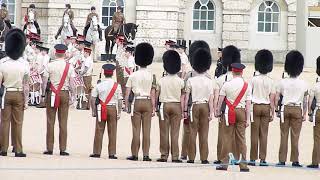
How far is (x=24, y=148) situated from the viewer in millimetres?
18469

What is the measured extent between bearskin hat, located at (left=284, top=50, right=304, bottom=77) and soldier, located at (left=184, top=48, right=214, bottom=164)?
1.46 metres

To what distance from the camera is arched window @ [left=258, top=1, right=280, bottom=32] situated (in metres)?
38.4

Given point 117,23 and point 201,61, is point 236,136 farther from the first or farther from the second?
point 117,23

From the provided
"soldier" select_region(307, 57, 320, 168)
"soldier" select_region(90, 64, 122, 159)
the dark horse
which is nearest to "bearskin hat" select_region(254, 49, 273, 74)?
"soldier" select_region(307, 57, 320, 168)

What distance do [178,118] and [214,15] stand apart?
829 inches

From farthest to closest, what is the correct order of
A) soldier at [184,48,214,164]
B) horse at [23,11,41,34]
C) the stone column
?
1. the stone column
2. horse at [23,11,41,34]
3. soldier at [184,48,214,164]

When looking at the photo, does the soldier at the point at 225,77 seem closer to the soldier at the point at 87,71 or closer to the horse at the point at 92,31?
the soldier at the point at 87,71

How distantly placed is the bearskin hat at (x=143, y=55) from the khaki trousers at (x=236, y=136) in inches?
87.9

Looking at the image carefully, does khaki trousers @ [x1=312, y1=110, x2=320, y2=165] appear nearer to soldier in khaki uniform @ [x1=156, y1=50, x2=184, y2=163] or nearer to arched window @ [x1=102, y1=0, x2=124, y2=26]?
soldier in khaki uniform @ [x1=156, y1=50, x2=184, y2=163]

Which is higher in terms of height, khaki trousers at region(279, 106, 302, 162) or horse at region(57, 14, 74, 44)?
horse at region(57, 14, 74, 44)

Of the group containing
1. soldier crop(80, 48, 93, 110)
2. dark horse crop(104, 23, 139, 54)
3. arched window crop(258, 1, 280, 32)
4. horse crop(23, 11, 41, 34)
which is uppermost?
arched window crop(258, 1, 280, 32)

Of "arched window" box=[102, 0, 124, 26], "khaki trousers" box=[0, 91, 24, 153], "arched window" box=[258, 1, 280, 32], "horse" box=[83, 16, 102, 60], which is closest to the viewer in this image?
"khaki trousers" box=[0, 91, 24, 153]

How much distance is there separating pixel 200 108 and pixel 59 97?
229 cm

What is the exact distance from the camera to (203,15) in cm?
3838
